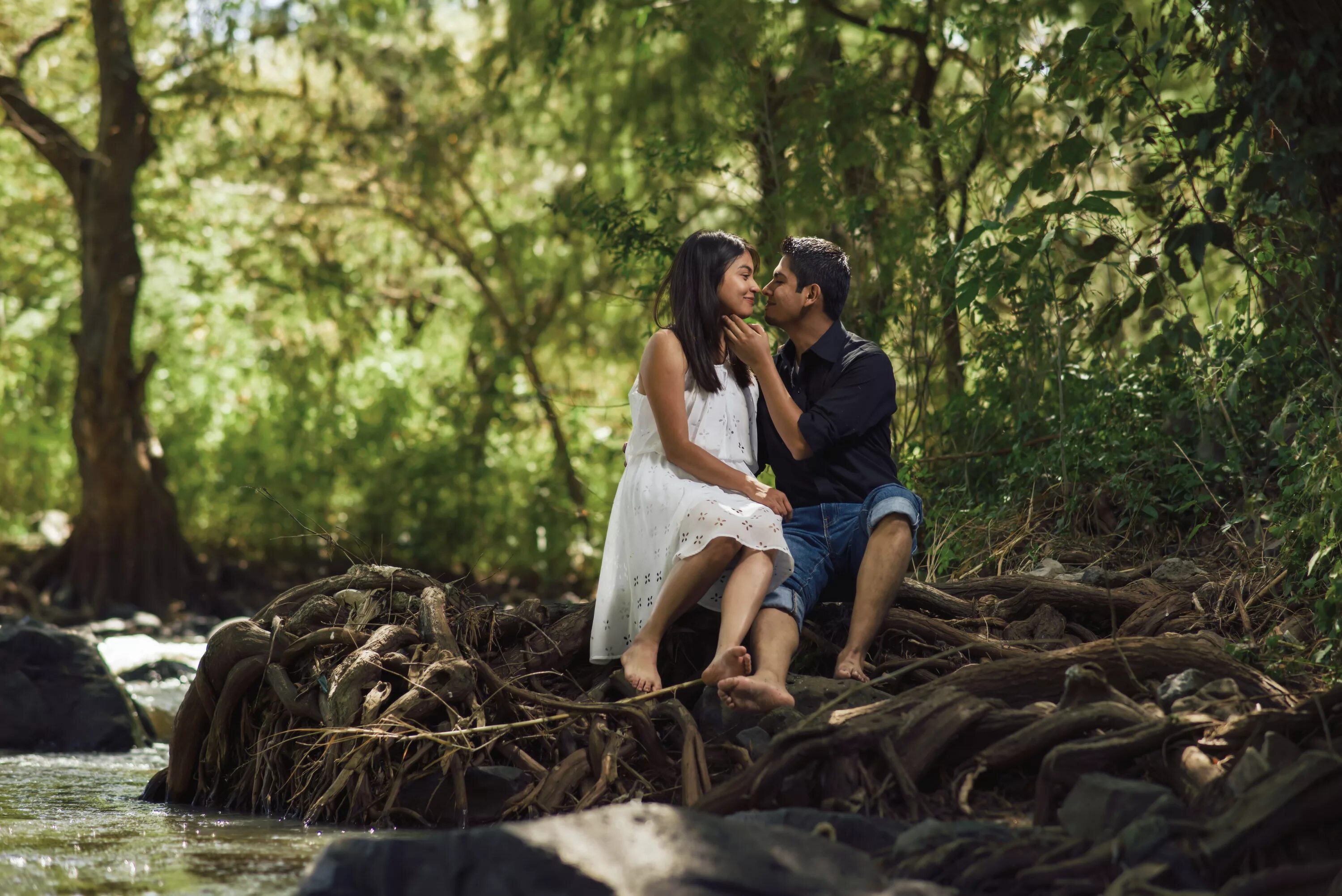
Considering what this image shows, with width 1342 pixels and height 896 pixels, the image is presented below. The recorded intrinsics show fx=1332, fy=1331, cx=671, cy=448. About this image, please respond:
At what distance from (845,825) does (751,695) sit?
2.36 feet

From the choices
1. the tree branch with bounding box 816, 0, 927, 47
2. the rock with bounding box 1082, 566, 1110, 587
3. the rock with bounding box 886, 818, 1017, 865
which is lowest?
the rock with bounding box 886, 818, 1017, 865

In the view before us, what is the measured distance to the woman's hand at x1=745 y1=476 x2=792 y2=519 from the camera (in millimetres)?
4539

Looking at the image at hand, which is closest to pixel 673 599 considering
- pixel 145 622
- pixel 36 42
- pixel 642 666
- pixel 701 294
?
pixel 642 666

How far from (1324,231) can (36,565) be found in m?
13.6

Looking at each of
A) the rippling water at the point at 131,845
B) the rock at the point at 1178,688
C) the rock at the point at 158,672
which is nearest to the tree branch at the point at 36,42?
the rock at the point at 158,672

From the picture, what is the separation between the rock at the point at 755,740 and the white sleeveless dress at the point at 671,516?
0.58m

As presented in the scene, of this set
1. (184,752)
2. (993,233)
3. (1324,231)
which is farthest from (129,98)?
(1324,231)

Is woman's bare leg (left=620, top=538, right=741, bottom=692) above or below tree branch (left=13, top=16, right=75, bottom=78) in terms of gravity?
below

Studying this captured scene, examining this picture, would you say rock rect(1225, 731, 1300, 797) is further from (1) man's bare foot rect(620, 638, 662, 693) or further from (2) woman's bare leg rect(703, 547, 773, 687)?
(1) man's bare foot rect(620, 638, 662, 693)

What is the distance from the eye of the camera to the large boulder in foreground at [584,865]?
2.78 metres

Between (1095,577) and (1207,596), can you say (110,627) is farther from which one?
(1207,596)

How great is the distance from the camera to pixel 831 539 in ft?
15.5

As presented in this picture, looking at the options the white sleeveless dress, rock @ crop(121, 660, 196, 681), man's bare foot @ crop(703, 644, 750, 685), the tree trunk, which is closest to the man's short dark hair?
the white sleeveless dress

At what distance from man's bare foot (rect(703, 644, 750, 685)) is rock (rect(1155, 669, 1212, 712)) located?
3.92ft
